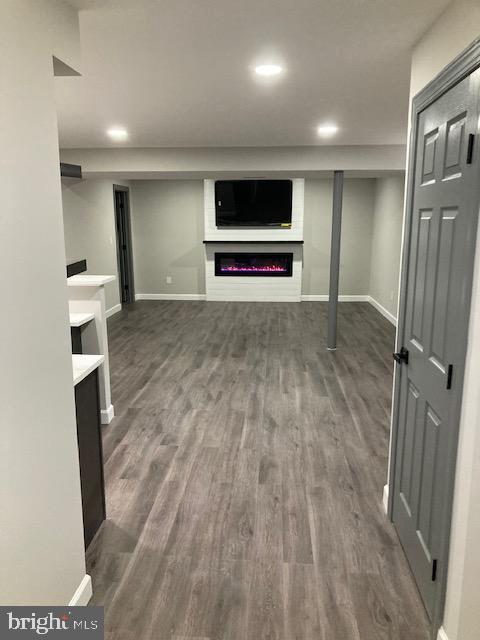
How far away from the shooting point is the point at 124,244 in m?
9.09

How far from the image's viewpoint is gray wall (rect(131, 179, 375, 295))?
29.5ft

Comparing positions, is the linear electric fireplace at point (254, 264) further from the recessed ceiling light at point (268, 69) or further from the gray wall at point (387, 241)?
the recessed ceiling light at point (268, 69)

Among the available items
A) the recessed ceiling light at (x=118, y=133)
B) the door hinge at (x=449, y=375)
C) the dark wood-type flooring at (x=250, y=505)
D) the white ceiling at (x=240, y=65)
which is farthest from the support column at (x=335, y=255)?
the door hinge at (x=449, y=375)

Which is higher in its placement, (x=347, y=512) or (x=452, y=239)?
(x=452, y=239)

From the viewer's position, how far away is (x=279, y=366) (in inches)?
214

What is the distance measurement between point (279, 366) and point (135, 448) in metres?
2.33

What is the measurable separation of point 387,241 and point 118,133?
483cm

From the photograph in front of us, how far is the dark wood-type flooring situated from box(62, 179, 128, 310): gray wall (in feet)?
7.25

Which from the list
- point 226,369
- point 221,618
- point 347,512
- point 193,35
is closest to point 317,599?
point 221,618

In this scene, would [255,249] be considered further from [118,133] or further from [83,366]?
[83,366]


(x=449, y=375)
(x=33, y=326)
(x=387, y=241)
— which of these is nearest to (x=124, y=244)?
(x=387, y=241)

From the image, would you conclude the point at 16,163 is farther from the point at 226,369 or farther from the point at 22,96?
the point at 226,369

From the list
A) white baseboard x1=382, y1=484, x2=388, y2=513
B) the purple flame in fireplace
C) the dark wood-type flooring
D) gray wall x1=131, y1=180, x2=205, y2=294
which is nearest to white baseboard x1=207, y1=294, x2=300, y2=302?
Answer: gray wall x1=131, y1=180, x2=205, y2=294

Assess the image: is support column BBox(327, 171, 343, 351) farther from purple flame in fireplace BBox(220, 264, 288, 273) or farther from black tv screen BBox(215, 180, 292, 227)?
purple flame in fireplace BBox(220, 264, 288, 273)
